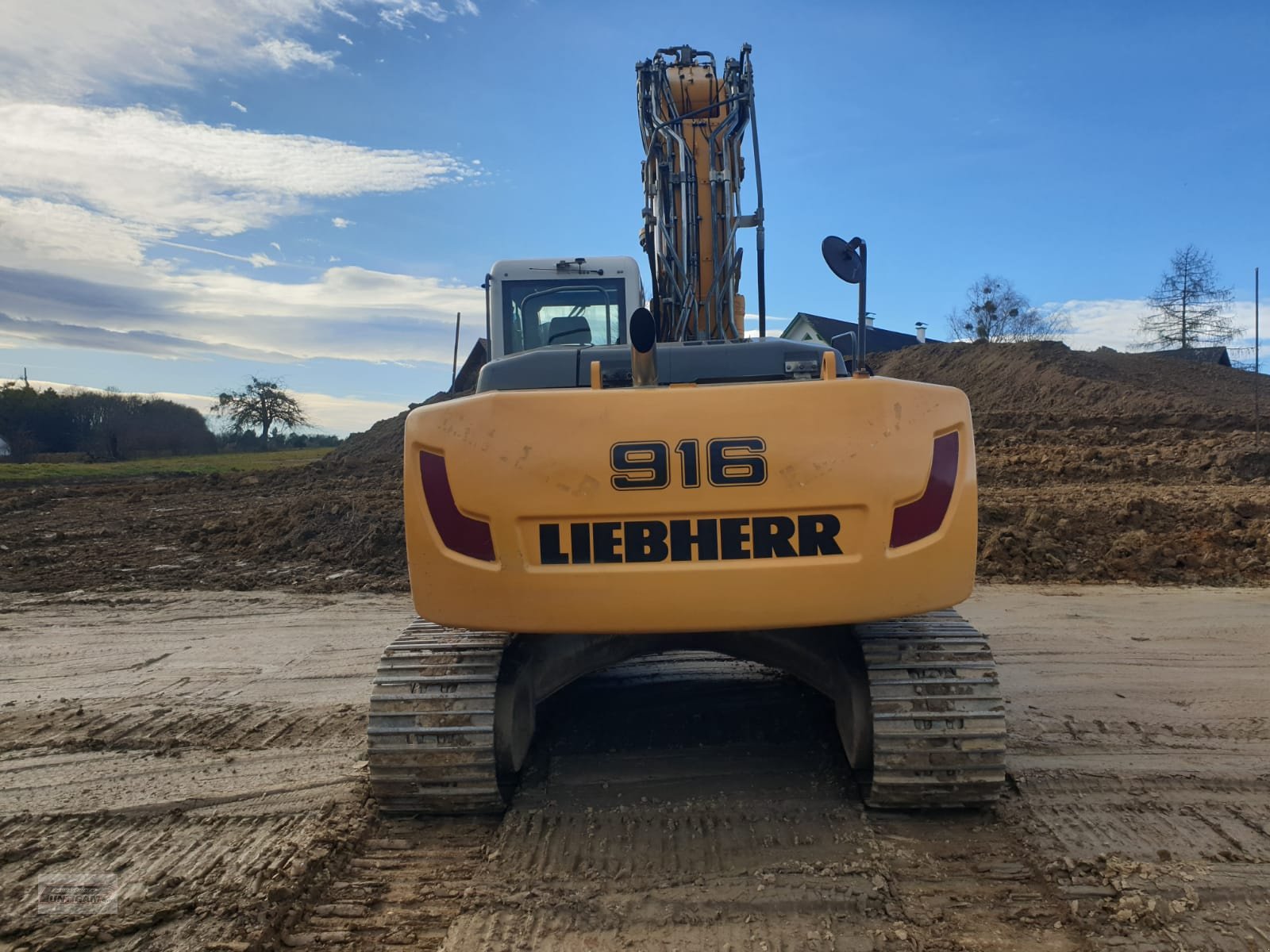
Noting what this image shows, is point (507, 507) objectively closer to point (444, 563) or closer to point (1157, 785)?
point (444, 563)

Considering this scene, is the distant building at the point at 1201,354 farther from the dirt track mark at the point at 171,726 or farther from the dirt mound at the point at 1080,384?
the dirt track mark at the point at 171,726

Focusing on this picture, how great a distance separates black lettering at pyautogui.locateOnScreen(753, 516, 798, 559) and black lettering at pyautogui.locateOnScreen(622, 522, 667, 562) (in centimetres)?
29

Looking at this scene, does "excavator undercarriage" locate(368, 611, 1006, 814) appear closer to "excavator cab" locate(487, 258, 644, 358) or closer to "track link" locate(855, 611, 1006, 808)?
"track link" locate(855, 611, 1006, 808)

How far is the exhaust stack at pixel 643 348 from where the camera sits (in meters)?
2.87

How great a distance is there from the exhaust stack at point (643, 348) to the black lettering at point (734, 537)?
1.85ft

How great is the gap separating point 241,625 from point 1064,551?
753 cm

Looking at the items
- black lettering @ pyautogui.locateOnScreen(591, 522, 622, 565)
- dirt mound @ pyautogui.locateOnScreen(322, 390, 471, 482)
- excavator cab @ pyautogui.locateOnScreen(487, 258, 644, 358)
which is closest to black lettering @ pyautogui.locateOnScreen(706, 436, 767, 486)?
black lettering @ pyautogui.locateOnScreen(591, 522, 622, 565)

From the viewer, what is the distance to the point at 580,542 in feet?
9.03

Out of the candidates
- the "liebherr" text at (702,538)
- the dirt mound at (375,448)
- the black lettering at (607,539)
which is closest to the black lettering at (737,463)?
the "liebherr" text at (702,538)

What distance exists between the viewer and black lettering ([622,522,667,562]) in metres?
2.74

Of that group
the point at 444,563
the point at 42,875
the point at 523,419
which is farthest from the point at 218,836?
the point at 523,419

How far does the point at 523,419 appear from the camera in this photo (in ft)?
9.09

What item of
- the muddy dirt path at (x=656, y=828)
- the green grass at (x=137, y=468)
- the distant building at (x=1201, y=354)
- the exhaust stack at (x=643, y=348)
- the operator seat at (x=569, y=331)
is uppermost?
the distant building at (x=1201, y=354)

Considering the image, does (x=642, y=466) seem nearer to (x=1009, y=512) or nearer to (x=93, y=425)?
(x=1009, y=512)
